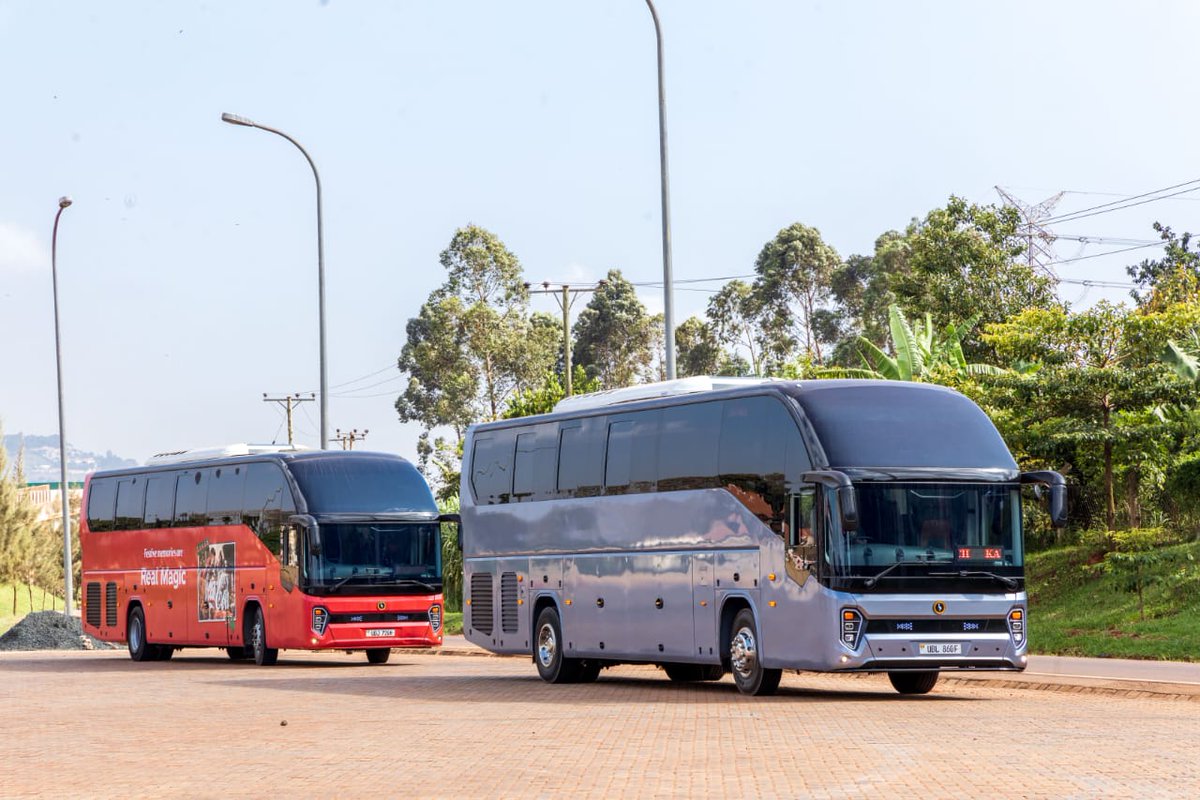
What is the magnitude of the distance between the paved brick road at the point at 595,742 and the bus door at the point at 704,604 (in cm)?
67

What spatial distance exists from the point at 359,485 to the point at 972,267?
24496 millimetres

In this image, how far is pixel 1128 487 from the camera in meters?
36.7

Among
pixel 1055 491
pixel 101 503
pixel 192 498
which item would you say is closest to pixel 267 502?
pixel 192 498

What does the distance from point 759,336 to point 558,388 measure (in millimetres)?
41690

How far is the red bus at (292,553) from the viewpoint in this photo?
31.9 meters

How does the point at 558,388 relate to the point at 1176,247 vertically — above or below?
below

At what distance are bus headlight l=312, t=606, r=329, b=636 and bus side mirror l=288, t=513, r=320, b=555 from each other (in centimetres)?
95

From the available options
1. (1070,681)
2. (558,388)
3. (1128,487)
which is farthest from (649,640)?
(558,388)

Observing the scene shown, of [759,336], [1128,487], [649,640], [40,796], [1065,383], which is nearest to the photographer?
[40,796]

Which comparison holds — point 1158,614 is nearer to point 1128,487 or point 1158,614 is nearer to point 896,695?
point 1128,487

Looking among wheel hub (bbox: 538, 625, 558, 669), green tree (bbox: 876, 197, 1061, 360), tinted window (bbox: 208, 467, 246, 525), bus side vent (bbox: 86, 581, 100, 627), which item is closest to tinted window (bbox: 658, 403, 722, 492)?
wheel hub (bbox: 538, 625, 558, 669)

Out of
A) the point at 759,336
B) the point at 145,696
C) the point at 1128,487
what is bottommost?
the point at 145,696

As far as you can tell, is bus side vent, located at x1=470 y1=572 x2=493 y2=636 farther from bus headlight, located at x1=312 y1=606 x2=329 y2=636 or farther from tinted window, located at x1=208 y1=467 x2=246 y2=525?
tinted window, located at x1=208 y1=467 x2=246 y2=525

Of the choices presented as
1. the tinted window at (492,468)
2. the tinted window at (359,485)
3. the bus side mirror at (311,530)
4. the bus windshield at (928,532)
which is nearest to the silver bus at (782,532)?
the bus windshield at (928,532)
